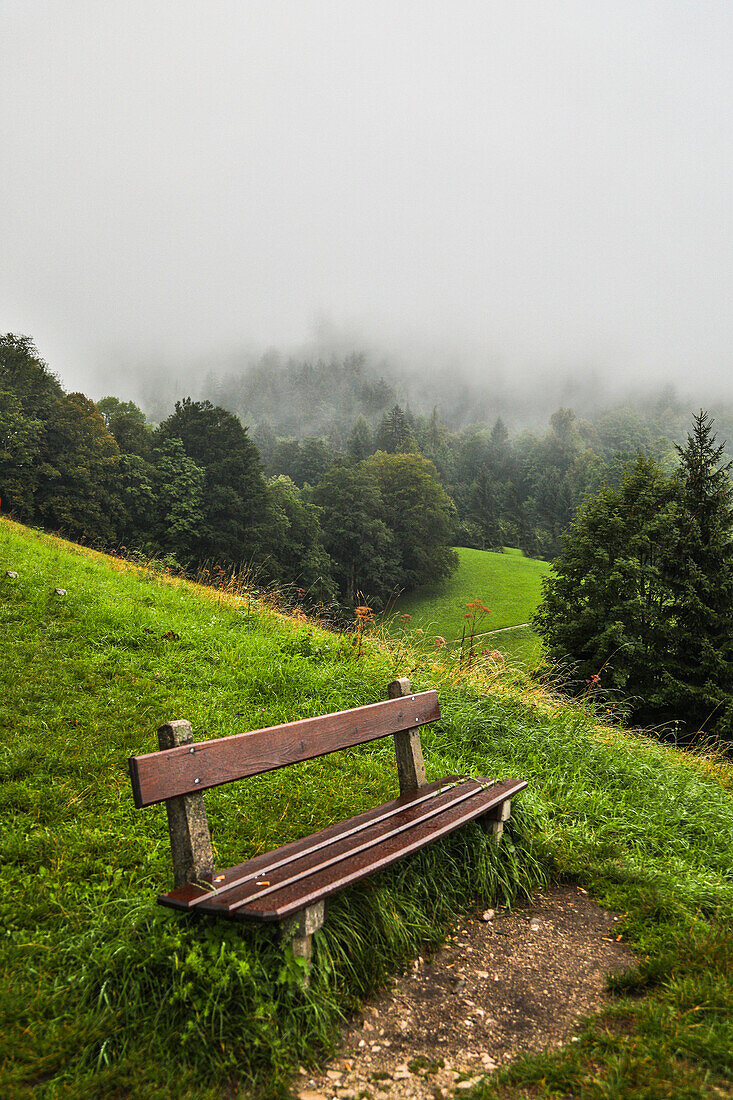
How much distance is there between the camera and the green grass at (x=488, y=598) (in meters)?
40.2

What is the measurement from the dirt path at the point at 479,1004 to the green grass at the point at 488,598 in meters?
32.5

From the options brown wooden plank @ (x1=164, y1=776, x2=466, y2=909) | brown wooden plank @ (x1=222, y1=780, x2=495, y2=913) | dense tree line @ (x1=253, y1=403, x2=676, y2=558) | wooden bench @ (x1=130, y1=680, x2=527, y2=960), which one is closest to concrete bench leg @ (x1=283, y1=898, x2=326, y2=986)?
wooden bench @ (x1=130, y1=680, x2=527, y2=960)

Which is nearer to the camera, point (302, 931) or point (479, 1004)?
point (302, 931)

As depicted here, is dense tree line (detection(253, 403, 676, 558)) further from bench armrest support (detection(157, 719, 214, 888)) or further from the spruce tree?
bench armrest support (detection(157, 719, 214, 888))

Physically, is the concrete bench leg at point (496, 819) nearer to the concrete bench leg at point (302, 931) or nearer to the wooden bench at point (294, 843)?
the wooden bench at point (294, 843)

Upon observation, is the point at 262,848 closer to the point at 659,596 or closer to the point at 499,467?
the point at 659,596

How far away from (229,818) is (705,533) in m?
19.1

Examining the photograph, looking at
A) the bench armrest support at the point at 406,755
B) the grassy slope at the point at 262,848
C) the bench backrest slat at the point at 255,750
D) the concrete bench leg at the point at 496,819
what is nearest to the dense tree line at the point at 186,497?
the grassy slope at the point at 262,848

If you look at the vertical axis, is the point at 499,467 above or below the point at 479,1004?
above

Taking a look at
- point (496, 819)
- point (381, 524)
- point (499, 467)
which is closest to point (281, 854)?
point (496, 819)

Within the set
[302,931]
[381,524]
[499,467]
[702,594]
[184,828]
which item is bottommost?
[702,594]

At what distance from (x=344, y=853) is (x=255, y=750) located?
0.65 m

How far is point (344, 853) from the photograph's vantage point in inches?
120

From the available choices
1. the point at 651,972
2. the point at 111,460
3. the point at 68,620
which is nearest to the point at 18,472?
the point at 111,460
